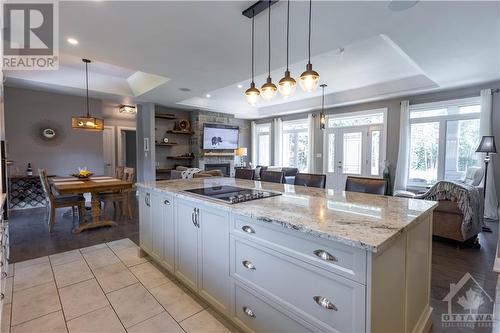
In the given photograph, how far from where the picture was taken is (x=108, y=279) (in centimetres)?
242

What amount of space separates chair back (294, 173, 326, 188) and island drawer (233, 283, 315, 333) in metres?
1.61

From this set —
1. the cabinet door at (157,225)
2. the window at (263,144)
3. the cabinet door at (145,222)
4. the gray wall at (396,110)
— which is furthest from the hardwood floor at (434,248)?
the window at (263,144)

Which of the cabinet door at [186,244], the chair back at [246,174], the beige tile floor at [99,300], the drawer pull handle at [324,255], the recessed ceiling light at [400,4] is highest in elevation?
the recessed ceiling light at [400,4]

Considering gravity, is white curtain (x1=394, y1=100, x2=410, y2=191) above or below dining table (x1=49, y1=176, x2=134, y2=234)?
above

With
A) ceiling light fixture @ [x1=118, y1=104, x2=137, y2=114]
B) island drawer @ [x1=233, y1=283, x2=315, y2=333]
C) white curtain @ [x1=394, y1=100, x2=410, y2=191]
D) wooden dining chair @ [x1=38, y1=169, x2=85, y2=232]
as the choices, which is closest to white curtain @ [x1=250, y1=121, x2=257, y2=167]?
ceiling light fixture @ [x1=118, y1=104, x2=137, y2=114]

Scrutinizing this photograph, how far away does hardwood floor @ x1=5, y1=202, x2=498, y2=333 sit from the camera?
86.9 inches

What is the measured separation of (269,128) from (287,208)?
7772 mm

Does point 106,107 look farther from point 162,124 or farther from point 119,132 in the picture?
point 162,124

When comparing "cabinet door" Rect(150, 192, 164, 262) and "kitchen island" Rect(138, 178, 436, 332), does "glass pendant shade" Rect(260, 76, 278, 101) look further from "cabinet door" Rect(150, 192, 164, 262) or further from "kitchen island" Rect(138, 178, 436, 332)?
"cabinet door" Rect(150, 192, 164, 262)

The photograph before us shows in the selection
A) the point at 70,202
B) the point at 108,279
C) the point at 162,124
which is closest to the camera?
the point at 108,279

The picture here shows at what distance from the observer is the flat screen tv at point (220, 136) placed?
7770mm

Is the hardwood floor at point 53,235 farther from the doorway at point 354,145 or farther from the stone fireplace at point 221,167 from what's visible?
the doorway at point 354,145

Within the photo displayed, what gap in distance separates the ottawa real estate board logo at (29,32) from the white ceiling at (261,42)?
4.9 inches

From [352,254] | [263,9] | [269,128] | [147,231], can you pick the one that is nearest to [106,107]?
[269,128]
